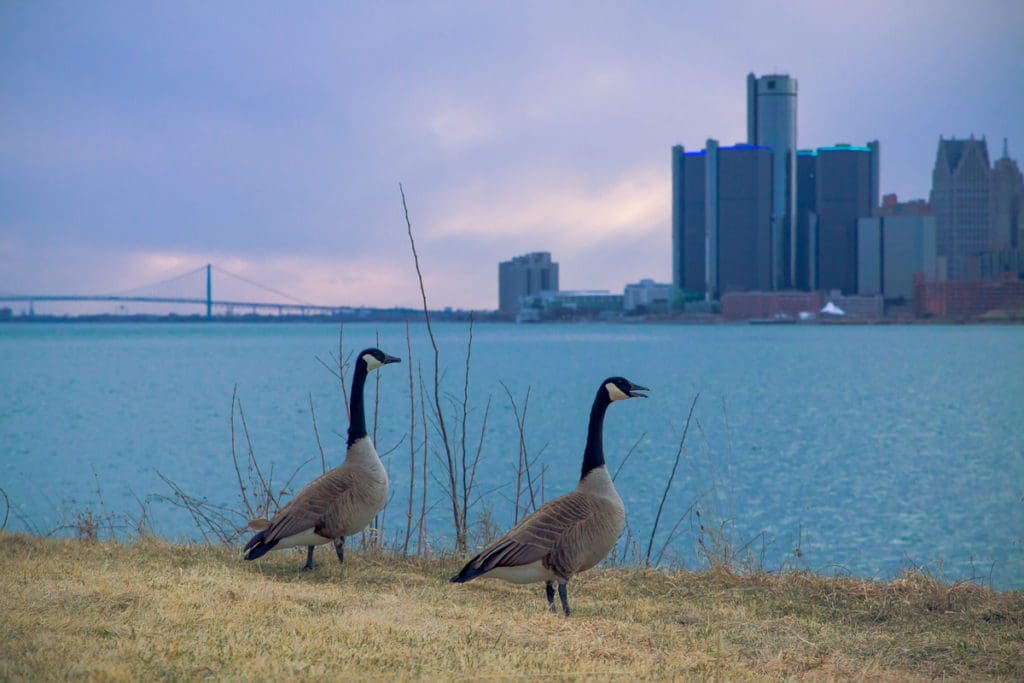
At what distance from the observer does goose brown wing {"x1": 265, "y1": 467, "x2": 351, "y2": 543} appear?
7023 mm

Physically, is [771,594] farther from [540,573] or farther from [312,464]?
[312,464]

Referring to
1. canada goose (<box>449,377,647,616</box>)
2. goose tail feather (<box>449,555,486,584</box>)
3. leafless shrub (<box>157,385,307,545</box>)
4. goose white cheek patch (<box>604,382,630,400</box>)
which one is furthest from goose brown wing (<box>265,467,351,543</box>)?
goose white cheek patch (<box>604,382,630,400</box>)

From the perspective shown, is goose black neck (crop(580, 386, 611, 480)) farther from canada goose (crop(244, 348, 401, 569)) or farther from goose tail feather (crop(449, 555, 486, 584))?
canada goose (crop(244, 348, 401, 569))

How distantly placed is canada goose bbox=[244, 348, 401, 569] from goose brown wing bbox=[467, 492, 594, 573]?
5.19 ft

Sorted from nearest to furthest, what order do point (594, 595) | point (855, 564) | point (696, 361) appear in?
point (594, 595), point (855, 564), point (696, 361)

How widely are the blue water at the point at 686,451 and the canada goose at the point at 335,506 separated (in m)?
2.70

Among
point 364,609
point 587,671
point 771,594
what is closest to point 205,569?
point 364,609

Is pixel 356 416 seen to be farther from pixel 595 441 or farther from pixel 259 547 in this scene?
pixel 595 441

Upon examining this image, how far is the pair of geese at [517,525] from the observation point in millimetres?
6082

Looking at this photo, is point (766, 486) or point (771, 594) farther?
point (766, 486)

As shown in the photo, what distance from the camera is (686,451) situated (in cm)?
2998

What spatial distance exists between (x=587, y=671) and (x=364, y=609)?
6.14 feet

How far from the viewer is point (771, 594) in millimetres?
7461

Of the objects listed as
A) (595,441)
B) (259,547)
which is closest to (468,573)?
(595,441)
